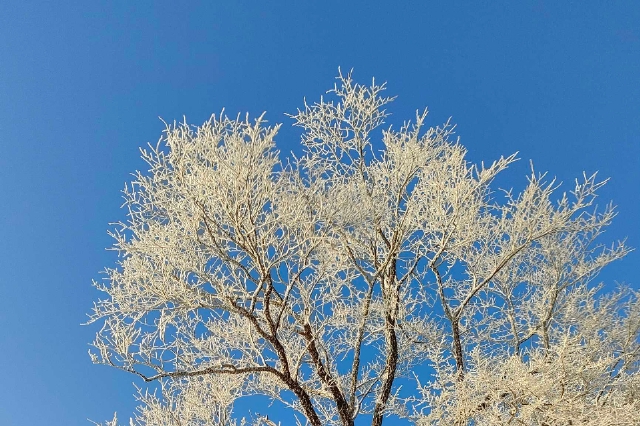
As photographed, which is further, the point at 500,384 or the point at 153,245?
the point at 153,245

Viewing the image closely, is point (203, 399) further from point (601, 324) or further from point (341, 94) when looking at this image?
point (601, 324)

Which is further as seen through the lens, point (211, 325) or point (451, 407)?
point (211, 325)

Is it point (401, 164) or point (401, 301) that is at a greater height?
point (401, 164)

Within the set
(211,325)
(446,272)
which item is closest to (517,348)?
(446,272)

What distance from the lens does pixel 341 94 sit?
8531 mm

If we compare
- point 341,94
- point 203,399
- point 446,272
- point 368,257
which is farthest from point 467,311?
point 203,399

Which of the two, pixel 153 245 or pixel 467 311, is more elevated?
pixel 467 311

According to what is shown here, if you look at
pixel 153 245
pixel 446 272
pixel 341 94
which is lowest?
pixel 153 245

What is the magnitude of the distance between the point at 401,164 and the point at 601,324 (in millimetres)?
5801

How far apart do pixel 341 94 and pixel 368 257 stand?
8.76 ft

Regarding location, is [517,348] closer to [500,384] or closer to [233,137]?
[500,384]

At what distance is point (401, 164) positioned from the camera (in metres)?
8.37

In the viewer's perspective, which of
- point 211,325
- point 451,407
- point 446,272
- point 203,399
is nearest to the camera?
point 451,407

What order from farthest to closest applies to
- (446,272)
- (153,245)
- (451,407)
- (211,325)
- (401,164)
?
(211,325)
(446,272)
(401,164)
(153,245)
(451,407)
